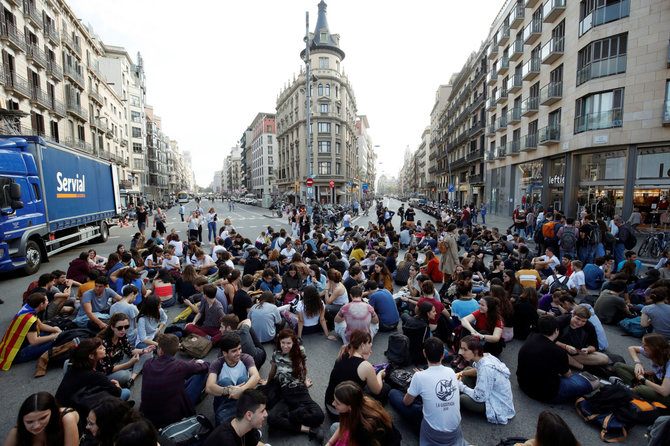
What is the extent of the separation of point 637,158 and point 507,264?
16.4m

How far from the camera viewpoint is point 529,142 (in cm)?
2691

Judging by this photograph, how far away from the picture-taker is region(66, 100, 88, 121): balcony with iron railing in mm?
29344

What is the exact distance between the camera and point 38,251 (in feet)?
36.1

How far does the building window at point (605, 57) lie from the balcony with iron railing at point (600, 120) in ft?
7.38

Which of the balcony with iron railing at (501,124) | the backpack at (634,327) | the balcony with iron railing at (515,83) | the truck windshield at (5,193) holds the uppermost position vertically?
the balcony with iron railing at (515,83)

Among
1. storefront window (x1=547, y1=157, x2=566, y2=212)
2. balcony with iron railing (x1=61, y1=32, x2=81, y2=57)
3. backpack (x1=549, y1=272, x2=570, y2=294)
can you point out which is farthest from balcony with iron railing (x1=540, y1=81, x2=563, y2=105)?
balcony with iron railing (x1=61, y1=32, x2=81, y2=57)

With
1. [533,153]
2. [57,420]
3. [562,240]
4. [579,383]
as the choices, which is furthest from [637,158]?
[57,420]

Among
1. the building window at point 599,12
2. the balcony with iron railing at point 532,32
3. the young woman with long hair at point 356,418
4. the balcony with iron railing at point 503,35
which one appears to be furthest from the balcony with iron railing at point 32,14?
the balcony with iron railing at point 503,35

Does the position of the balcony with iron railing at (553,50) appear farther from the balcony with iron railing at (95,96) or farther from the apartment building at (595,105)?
the balcony with iron railing at (95,96)

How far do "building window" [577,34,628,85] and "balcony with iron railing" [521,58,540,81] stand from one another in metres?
6.10

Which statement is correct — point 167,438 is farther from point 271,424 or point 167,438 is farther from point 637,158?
point 637,158

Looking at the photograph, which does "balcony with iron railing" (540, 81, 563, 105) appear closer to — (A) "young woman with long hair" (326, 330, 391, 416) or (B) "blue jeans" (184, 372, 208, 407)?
(A) "young woman with long hair" (326, 330, 391, 416)

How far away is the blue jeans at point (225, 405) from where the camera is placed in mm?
3506

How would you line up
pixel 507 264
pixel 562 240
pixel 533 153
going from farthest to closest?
pixel 533 153, pixel 562 240, pixel 507 264
